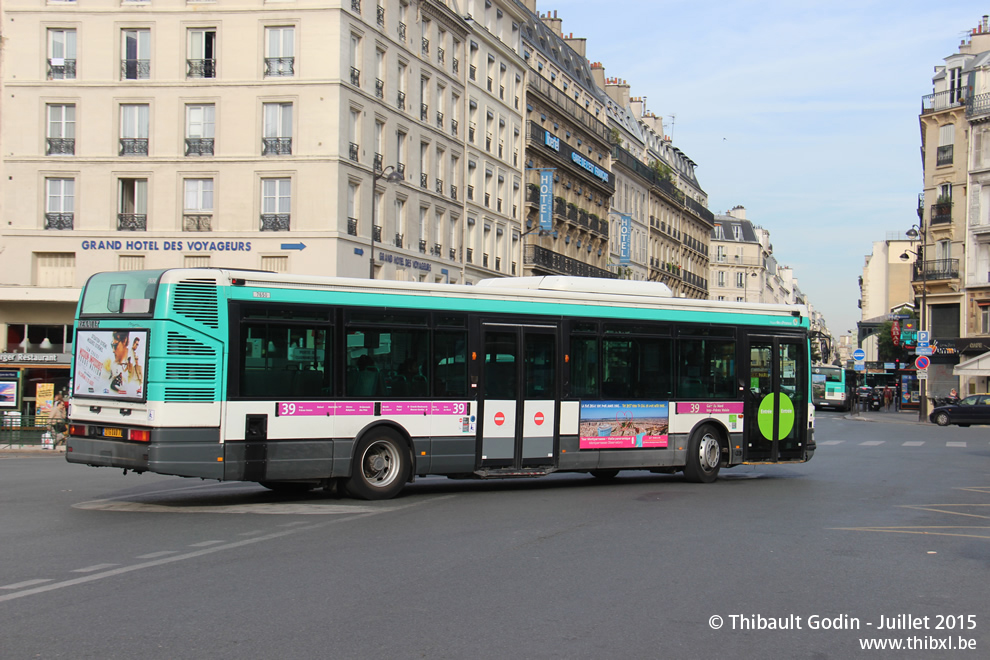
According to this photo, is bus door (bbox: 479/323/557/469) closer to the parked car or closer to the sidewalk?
the parked car

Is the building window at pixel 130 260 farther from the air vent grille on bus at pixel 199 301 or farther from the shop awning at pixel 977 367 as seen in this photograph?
the shop awning at pixel 977 367

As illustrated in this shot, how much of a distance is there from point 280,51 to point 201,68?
3.16 metres

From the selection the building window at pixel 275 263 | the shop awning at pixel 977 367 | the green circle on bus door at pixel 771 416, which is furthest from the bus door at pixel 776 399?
the shop awning at pixel 977 367

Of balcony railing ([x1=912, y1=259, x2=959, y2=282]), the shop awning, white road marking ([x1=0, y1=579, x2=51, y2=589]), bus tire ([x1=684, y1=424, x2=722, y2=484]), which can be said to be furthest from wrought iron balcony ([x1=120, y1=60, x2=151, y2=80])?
balcony railing ([x1=912, y1=259, x2=959, y2=282])

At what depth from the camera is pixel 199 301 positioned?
12.8 meters

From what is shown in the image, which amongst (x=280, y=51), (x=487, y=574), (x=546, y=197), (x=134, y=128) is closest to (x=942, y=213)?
(x=546, y=197)

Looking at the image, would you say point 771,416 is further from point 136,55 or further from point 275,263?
point 136,55

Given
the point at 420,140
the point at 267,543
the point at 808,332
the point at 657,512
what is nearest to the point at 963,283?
the point at 420,140

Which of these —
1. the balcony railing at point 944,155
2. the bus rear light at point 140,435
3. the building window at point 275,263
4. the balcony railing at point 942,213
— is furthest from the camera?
the balcony railing at point 944,155

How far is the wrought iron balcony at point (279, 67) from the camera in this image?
138ft

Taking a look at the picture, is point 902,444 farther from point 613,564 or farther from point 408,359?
point 613,564

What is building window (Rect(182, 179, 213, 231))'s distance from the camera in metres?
42.2

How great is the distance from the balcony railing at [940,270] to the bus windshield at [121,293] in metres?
58.8

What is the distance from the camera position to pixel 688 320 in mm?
17328
